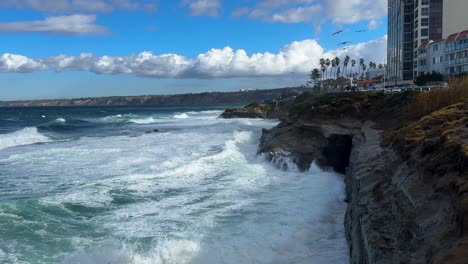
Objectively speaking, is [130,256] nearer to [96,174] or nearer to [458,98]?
[96,174]

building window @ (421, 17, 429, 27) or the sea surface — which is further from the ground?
building window @ (421, 17, 429, 27)

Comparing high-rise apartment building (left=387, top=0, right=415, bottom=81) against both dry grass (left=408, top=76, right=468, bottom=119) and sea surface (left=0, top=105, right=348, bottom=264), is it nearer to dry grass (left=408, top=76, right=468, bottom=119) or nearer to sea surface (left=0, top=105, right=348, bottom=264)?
dry grass (left=408, top=76, right=468, bottom=119)

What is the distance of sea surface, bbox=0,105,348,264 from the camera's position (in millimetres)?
10766

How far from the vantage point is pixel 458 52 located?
5450cm

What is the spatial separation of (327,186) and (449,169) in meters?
9.68

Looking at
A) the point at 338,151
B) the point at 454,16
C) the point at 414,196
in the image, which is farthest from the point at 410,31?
the point at 414,196

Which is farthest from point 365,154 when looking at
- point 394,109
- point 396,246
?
point 394,109

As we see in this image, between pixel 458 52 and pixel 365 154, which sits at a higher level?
pixel 458 52

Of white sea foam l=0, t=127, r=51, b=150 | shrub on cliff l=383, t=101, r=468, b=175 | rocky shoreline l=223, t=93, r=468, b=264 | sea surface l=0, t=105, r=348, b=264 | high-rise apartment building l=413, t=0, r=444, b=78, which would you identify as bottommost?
white sea foam l=0, t=127, r=51, b=150

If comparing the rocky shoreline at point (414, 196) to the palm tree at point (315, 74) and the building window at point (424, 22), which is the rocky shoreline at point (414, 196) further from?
the palm tree at point (315, 74)

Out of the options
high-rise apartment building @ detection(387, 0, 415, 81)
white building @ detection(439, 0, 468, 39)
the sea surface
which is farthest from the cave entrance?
high-rise apartment building @ detection(387, 0, 415, 81)

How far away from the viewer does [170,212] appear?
14383mm

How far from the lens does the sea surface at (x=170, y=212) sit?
10766mm

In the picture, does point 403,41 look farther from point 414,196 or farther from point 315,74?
point 414,196
